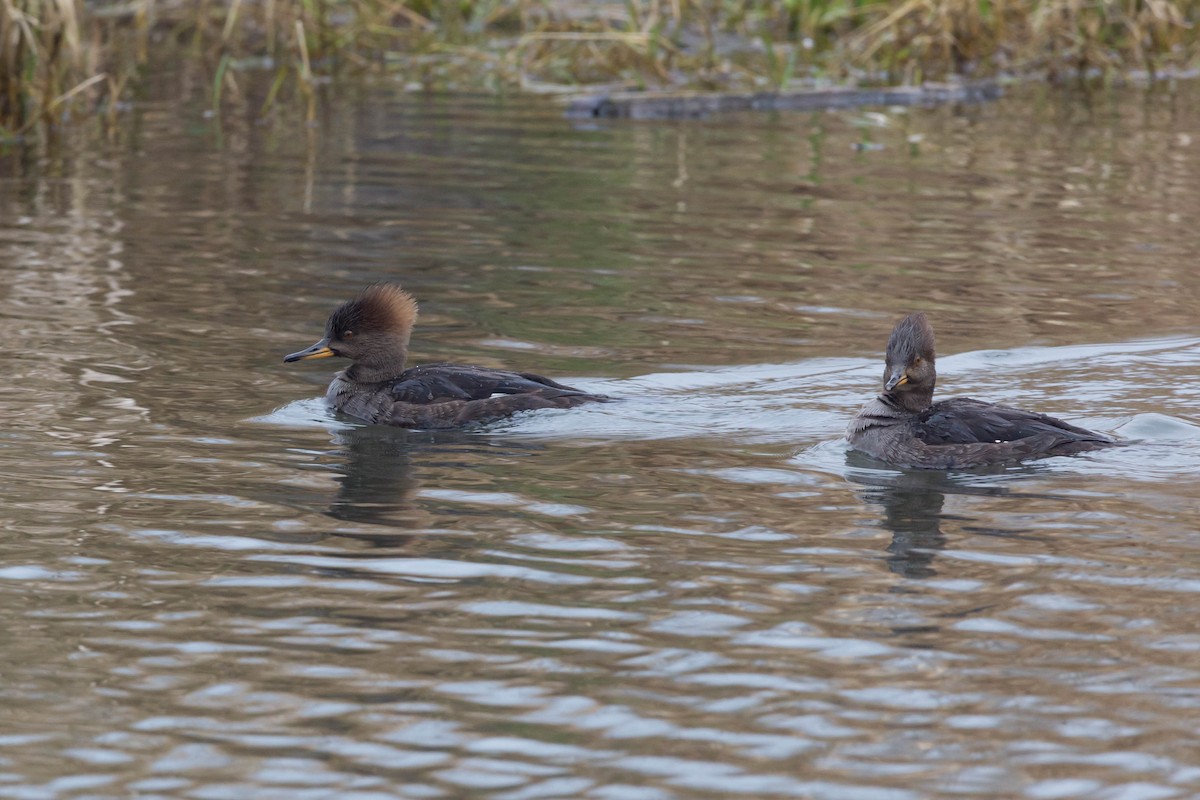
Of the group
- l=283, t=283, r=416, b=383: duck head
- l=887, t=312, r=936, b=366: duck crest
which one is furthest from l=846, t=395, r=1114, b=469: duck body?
l=283, t=283, r=416, b=383: duck head

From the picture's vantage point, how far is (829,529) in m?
7.49

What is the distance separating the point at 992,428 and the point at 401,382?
3125 mm

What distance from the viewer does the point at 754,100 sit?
2098 cm

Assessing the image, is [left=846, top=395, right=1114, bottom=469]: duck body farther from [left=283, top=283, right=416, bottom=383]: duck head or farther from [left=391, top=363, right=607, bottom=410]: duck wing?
[left=283, top=283, right=416, bottom=383]: duck head

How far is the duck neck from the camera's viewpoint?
29.2 ft

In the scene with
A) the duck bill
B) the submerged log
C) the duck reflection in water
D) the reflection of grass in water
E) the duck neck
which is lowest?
the duck reflection in water

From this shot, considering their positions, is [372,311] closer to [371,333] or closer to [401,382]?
[371,333]

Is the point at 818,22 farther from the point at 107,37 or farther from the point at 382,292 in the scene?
the point at 382,292

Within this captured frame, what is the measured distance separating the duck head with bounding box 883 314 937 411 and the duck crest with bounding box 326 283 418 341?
2697 millimetres

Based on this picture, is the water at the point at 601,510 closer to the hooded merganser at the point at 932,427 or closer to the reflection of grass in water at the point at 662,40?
the hooded merganser at the point at 932,427

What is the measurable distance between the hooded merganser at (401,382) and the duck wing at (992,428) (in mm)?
1772

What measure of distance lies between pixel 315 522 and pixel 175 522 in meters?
0.57

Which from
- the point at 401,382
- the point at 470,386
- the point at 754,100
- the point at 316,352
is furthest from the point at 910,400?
the point at 754,100

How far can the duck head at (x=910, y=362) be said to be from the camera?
874 centimetres
